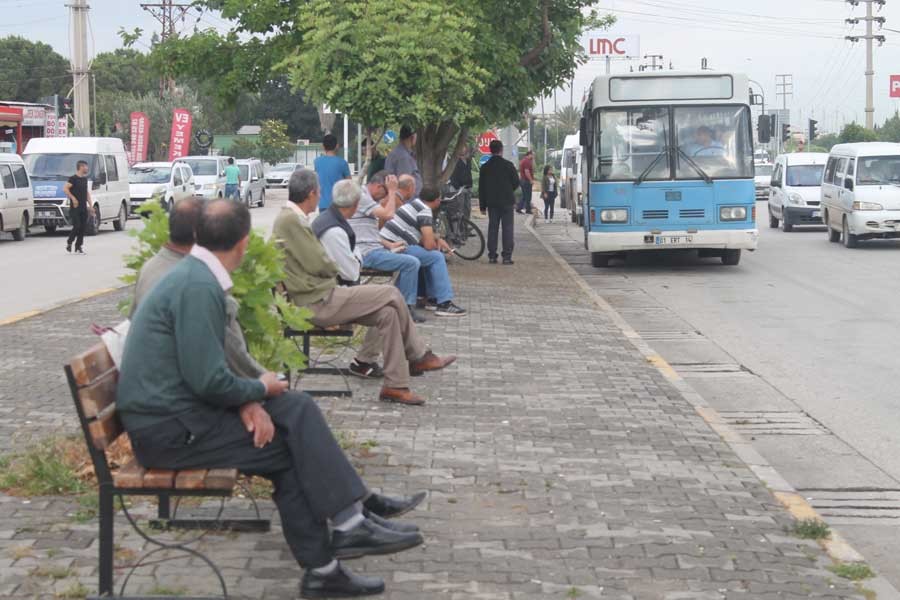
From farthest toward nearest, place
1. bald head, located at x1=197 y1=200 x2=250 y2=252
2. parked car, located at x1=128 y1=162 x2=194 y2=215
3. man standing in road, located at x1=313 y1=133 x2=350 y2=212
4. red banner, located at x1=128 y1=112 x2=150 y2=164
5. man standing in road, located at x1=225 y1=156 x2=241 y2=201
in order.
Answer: red banner, located at x1=128 y1=112 x2=150 y2=164, man standing in road, located at x1=225 y1=156 x2=241 y2=201, parked car, located at x1=128 y1=162 x2=194 y2=215, man standing in road, located at x1=313 y1=133 x2=350 y2=212, bald head, located at x1=197 y1=200 x2=250 y2=252

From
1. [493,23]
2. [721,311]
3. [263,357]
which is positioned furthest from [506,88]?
[263,357]

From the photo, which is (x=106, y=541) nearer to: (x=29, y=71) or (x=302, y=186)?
(x=302, y=186)

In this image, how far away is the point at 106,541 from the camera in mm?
4895

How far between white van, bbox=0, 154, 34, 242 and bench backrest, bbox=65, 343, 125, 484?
26.0 meters

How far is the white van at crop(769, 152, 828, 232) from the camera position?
34062mm

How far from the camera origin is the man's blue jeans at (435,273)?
45.0 feet

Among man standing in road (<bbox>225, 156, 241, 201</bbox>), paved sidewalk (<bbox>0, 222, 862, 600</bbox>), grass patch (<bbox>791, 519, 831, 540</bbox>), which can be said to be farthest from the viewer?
man standing in road (<bbox>225, 156, 241, 201</bbox>)

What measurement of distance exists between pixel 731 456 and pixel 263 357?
2.98m

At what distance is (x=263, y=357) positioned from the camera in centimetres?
630

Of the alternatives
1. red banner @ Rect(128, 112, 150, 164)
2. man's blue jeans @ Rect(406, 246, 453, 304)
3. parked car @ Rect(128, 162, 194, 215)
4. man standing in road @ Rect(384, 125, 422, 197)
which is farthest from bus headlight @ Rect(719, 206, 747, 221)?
red banner @ Rect(128, 112, 150, 164)

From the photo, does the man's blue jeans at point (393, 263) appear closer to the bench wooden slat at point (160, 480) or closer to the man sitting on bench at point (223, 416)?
the man sitting on bench at point (223, 416)

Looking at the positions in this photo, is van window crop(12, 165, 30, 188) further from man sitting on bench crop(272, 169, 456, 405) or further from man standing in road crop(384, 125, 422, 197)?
man sitting on bench crop(272, 169, 456, 405)

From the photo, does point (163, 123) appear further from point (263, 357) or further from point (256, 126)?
point (263, 357)

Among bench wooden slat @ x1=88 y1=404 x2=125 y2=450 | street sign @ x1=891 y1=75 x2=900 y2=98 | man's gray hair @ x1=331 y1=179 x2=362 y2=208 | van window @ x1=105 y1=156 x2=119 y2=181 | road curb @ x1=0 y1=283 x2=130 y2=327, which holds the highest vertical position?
street sign @ x1=891 y1=75 x2=900 y2=98
